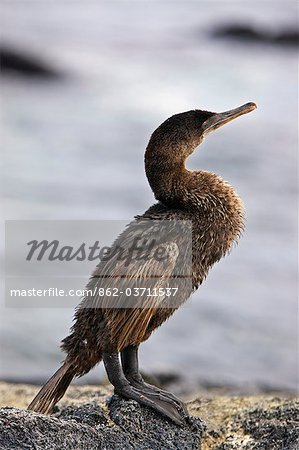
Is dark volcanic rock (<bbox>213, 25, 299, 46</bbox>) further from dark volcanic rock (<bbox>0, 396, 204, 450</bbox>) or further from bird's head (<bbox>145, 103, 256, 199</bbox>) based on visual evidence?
dark volcanic rock (<bbox>0, 396, 204, 450</bbox>)

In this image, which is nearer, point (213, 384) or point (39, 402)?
point (39, 402)

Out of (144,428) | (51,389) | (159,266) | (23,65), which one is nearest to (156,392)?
(144,428)

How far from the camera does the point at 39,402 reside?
5.81 m

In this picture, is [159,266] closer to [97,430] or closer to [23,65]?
[97,430]

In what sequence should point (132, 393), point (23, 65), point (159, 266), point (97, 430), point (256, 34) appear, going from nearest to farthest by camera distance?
point (97, 430)
point (159, 266)
point (132, 393)
point (23, 65)
point (256, 34)

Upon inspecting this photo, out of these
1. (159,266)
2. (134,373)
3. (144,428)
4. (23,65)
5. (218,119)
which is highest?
(23,65)

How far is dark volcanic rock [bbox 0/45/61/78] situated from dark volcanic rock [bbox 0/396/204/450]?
2021 cm

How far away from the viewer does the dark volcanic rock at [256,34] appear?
28062 mm

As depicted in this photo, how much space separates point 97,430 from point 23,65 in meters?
22.0

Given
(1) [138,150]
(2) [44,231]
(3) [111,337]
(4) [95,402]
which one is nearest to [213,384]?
(2) [44,231]

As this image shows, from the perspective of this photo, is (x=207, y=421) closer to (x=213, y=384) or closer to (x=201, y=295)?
(x=213, y=384)

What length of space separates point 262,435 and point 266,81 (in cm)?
1736

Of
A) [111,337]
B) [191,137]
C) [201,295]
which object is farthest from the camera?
[201,295]

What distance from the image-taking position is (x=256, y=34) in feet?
94.5
